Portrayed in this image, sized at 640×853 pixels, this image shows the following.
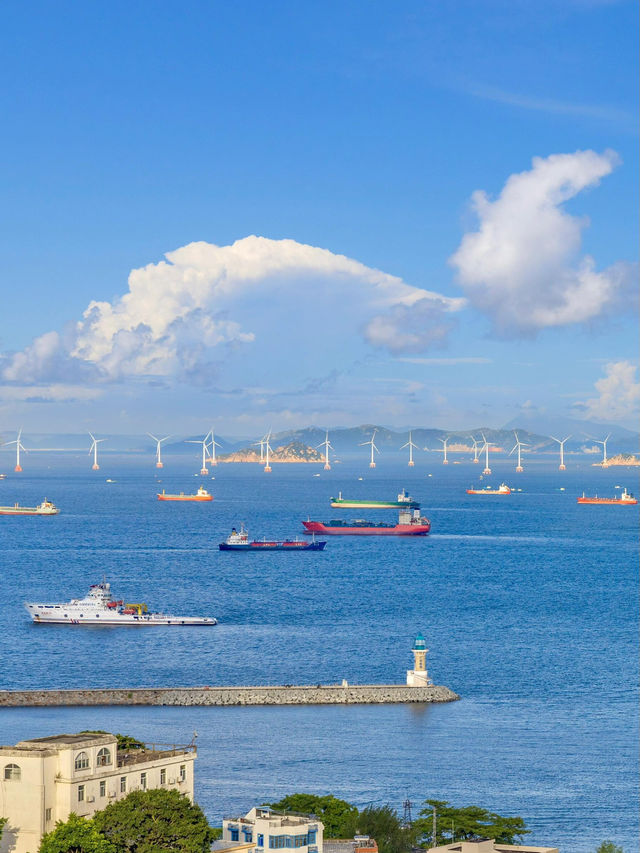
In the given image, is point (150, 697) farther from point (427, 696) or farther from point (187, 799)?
point (187, 799)

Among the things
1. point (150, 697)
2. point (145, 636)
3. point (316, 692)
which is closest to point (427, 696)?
point (316, 692)

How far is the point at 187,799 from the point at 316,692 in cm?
3458

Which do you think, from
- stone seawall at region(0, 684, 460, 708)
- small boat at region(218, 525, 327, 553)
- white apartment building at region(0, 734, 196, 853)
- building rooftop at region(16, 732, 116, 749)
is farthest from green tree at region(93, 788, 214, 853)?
small boat at region(218, 525, 327, 553)

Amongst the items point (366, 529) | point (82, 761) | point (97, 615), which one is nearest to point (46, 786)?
point (82, 761)

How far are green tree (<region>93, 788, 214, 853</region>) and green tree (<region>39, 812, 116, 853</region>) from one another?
0.43 m

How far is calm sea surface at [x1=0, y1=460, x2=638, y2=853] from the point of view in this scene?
48.3 metres

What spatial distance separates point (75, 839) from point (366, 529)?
153 m

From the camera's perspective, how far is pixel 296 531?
17550 centimetres

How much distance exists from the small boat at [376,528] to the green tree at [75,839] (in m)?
142

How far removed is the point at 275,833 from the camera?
2994 cm

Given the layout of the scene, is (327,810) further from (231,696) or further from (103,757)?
(231,696)

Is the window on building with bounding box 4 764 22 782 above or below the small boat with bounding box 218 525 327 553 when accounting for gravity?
above

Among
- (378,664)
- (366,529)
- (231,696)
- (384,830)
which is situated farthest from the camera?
(366,529)

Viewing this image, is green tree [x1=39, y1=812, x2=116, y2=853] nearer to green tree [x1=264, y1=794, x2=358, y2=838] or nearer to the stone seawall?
green tree [x1=264, y1=794, x2=358, y2=838]
